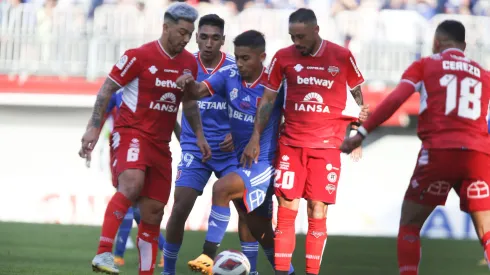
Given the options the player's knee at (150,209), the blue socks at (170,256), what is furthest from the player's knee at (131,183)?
the blue socks at (170,256)

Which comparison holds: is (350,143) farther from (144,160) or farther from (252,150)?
(144,160)

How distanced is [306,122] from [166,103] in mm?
1260

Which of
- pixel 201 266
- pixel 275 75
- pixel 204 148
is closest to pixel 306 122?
pixel 275 75

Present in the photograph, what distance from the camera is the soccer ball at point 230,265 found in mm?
7770

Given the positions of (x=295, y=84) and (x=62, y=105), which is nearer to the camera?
(x=295, y=84)

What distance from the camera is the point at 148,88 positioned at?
345 inches

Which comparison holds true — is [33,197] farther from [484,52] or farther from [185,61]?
[185,61]

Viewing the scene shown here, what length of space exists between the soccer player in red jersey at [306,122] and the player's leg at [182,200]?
91 centimetres

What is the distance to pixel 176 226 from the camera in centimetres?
957

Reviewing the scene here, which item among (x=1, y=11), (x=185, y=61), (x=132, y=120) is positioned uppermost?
(x=1, y=11)

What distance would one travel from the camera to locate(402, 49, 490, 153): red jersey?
26.4 feet

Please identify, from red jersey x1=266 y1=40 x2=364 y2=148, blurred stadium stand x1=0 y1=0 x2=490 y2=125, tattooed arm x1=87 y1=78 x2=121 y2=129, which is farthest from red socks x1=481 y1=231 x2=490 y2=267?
blurred stadium stand x1=0 y1=0 x2=490 y2=125

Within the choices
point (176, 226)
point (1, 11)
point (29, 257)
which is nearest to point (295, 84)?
point (176, 226)

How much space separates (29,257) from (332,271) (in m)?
3.66
